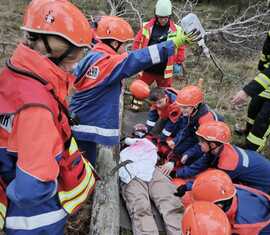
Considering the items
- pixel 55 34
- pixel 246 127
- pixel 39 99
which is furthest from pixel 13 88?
pixel 246 127

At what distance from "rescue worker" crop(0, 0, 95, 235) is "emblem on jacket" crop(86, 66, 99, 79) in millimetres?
1231

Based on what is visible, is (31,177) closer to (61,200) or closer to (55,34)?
(61,200)

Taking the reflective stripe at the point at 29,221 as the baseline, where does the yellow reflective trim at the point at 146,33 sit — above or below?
above

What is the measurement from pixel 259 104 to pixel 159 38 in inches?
72.9

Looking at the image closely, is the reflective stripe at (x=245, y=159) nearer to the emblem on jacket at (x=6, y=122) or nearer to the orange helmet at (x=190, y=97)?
the orange helmet at (x=190, y=97)

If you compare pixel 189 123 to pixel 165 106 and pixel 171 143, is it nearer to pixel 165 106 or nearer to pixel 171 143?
pixel 171 143

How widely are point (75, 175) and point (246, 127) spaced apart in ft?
12.3

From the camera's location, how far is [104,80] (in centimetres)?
331

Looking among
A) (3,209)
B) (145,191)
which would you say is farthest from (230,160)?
(3,209)

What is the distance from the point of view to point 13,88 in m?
1.78

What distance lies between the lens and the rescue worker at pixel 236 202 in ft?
10.0

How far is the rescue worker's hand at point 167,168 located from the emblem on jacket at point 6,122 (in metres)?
2.60

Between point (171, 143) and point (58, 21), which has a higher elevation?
point (58, 21)

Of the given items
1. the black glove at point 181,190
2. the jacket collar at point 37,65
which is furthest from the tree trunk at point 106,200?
the jacket collar at point 37,65
